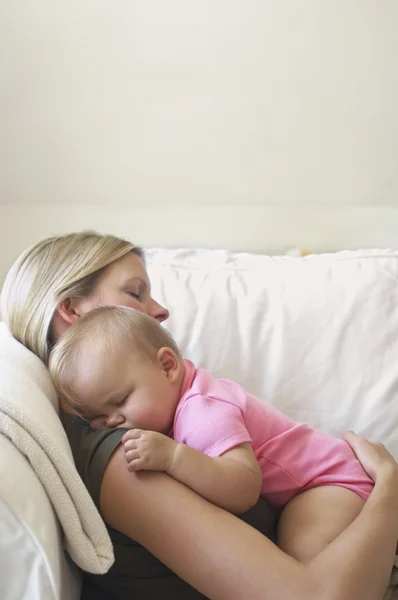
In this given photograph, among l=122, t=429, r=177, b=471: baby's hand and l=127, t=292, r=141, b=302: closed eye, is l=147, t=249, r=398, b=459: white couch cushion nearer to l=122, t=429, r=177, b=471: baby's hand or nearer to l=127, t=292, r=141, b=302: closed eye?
l=127, t=292, r=141, b=302: closed eye

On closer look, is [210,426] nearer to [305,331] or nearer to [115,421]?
[115,421]

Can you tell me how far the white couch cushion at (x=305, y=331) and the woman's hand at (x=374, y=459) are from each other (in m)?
0.21

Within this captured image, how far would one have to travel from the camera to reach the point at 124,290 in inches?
41.9

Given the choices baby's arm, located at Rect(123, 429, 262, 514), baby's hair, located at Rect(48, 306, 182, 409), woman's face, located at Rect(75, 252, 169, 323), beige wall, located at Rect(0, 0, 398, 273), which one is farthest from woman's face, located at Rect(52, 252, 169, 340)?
beige wall, located at Rect(0, 0, 398, 273)

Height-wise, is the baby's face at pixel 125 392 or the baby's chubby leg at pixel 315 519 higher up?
the baby's face at pixel 125 392

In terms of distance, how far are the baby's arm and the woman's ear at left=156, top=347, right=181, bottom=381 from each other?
0.15 meters

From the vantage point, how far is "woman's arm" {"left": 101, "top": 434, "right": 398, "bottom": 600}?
696mm

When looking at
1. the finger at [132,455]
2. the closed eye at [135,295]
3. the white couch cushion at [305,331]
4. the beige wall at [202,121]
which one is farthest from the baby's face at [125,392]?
the beige wall at [202,121]

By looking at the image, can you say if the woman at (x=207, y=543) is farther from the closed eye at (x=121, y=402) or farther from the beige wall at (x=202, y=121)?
the beige wall at (x=202, y=121)

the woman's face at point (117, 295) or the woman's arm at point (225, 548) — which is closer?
the woman's arm at point (225, 548)

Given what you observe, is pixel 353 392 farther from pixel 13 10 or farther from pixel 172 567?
pixel 13 10

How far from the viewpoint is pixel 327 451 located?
922mm

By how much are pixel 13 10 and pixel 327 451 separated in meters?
1.29

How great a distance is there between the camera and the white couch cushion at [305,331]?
120cm
